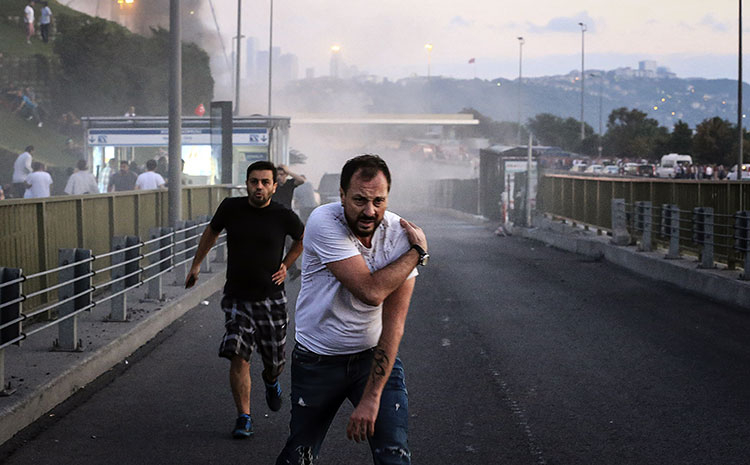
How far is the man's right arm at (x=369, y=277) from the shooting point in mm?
4188

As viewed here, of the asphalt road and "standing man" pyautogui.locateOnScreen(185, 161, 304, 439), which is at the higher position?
"standing man" pyautogui.locateOnScreen(185, 161, 304, 439)

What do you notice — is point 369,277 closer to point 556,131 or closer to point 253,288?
point 253,288

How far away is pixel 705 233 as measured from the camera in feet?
54.4

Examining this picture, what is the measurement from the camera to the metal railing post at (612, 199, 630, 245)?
22844 mm

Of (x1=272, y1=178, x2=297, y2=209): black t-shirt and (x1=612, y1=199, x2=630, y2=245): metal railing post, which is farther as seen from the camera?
(x1=612, y1=199, x2=630, y2=245): metal railing post

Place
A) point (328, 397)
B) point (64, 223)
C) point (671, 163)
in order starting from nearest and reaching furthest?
point (328, 397)
point (64, 223)
point (671, 163)

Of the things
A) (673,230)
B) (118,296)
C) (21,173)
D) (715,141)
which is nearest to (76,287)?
(118,296)

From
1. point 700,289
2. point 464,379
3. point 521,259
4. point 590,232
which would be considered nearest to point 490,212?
point 590,232

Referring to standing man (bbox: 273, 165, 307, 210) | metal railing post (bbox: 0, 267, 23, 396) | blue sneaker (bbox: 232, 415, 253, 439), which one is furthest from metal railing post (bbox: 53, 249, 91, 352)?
standing man (bbox: 273, 165, 307, 210)

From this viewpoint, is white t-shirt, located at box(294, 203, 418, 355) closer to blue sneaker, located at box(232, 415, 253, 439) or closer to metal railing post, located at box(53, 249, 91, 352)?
blue sneaker, located at box(232, 415, 253, 439)

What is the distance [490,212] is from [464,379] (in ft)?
115

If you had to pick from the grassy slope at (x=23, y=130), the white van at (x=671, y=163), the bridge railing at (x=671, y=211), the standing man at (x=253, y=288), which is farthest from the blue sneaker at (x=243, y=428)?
the white van at (x=671, y=163)

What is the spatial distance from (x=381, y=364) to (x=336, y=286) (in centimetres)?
38

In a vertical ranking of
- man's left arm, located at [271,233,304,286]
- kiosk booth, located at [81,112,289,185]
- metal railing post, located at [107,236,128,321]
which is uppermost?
kiosk booth, located at [81,112,289,185]
